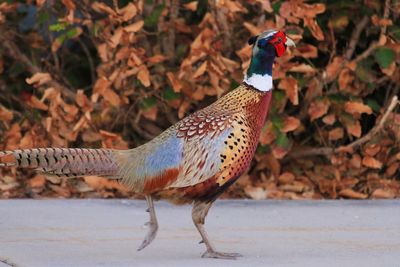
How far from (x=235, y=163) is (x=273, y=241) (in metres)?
0.81

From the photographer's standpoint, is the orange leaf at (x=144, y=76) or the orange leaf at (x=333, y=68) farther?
the orange leaf at (x=333, y=68)

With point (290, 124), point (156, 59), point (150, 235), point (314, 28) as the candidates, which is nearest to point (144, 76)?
point (156, 59)

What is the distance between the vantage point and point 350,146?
8078 millimetres

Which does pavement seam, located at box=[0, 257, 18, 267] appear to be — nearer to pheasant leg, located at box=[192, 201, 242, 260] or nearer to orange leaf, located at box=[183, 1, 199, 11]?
pheasant leg, located at box=[192, 201, 242, 260]

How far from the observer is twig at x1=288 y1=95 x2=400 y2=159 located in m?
7.85

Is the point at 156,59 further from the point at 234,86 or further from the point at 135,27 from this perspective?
the point at 234,86

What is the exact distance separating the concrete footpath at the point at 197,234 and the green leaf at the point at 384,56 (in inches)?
37.8

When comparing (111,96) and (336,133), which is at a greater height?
(111,96)

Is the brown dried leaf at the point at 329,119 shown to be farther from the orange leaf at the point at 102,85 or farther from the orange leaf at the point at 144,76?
the orange leaf at the point at 102,85

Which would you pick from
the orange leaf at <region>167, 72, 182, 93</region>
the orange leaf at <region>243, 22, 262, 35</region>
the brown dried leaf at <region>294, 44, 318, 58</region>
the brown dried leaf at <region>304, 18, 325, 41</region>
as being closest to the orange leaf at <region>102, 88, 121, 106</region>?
the orange leaf at <region>167, 72, 182, 93</region>

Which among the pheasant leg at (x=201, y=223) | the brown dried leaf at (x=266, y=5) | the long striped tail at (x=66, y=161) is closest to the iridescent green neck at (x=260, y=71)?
the pheasant leg at (x=201, y=223)

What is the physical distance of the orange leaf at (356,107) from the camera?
7.89 meters

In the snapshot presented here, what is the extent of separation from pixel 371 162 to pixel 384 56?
2.50ft

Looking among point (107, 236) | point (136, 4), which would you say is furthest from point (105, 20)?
point (107, 236)
